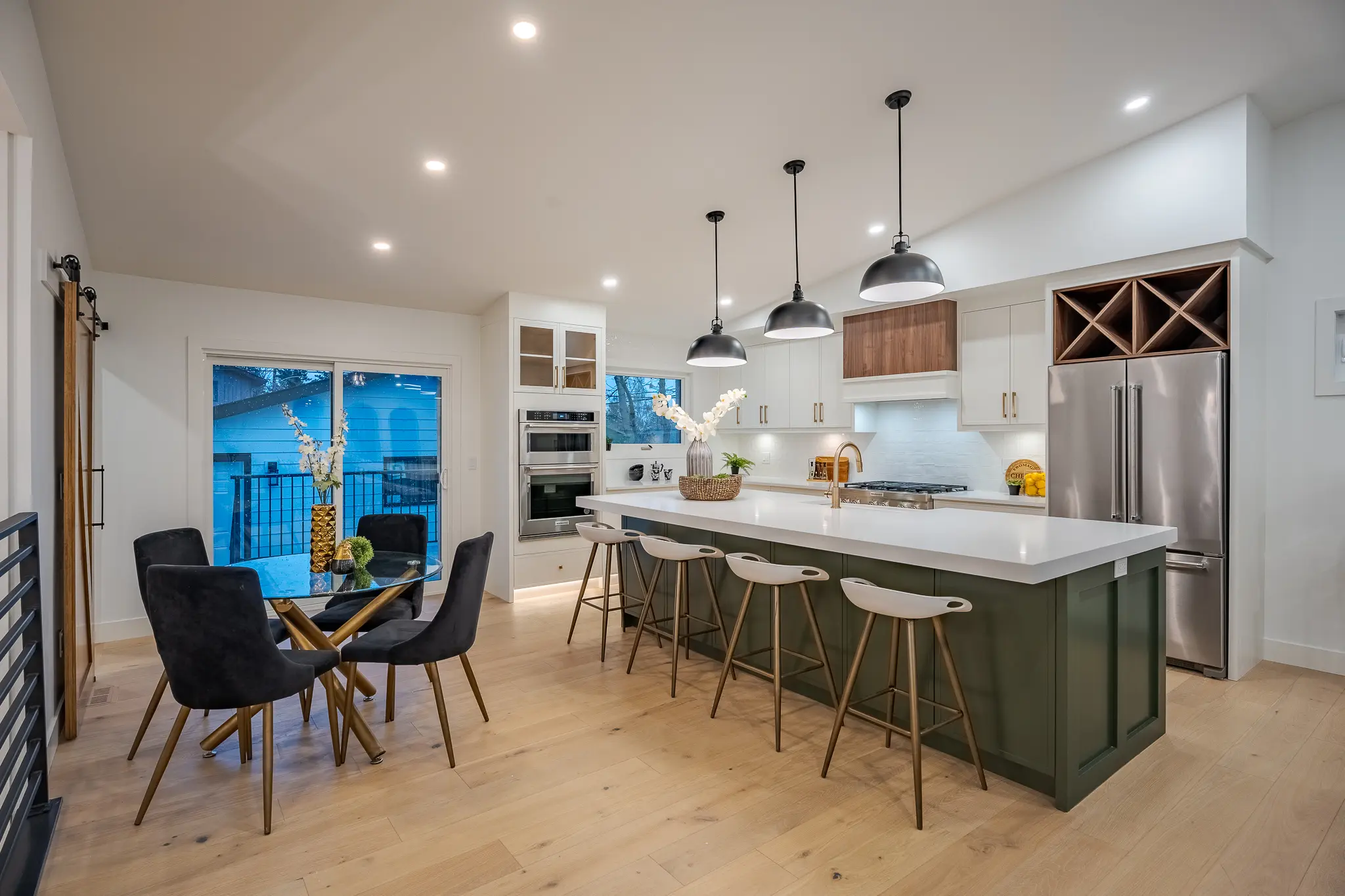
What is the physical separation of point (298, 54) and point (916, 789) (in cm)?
344

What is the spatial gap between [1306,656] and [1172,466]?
1.29 m

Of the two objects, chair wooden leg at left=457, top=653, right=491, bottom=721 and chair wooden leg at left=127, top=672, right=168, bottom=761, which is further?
chair wooden leg at left=457, top=653, right=491, bottom=721

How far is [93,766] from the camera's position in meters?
2.67

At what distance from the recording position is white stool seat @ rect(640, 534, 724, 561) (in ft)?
10.9

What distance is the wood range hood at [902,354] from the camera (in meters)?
5.07

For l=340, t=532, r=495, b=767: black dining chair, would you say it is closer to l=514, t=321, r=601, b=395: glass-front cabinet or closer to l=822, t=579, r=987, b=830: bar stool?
l=822, t=579, r=987, b=830: bar stool

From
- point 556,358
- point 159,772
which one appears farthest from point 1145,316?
point 159,772

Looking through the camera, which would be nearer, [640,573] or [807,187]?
[807,187]

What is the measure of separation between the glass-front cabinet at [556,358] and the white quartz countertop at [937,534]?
68.2 inches

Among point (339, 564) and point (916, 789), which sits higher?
point (339, 564)

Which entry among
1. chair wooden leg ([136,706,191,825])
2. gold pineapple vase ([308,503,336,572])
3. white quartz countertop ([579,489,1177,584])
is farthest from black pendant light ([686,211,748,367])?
chair wooden leg ([136,706,191,825])

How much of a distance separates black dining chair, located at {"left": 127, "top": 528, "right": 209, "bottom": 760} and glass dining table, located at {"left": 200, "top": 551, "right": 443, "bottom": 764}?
240 millimetres

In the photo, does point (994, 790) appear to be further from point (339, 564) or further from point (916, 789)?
point (339, 564)

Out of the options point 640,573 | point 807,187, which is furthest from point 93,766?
point 807,187
